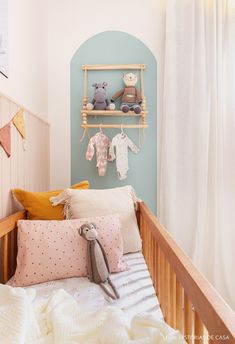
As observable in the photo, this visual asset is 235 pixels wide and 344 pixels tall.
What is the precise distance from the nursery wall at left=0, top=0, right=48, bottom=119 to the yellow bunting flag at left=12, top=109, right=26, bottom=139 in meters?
0.07

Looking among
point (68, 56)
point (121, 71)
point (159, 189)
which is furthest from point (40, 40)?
point (159, 189)

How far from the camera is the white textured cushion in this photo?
1496mm

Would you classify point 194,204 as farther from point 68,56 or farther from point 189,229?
point 68,56

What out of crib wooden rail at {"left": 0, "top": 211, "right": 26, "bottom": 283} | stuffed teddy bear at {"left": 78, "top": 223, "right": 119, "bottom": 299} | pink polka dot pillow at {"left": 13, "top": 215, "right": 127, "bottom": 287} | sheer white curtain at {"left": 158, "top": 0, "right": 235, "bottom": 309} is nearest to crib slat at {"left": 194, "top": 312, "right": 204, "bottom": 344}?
stuffed teddy bear at {"left": 78, "top": 223, "right": 119, "bottom": 299}

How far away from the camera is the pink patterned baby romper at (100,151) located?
6.47 ft

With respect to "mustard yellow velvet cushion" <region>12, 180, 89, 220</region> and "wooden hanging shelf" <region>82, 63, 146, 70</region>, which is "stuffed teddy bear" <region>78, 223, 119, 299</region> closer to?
"mustard yellow velvet cushion" <region>12, 180, 89, 220</region>

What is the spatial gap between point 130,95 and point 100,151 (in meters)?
0.42

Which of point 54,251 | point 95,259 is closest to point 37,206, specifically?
point 54,251

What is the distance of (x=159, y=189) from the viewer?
2.10m

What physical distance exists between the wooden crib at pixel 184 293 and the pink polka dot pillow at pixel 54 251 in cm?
11

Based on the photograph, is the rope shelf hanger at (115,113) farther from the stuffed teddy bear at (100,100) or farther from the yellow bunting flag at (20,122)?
the yellow bunting flag at (20,122)

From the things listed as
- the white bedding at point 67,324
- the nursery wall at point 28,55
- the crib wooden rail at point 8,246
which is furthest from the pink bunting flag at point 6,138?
the white bedding at point 67,324

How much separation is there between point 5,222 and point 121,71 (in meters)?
1.36

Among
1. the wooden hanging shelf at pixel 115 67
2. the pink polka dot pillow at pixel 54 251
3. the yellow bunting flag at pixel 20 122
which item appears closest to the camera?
the pink polka dot pillow at pixel 54 251
